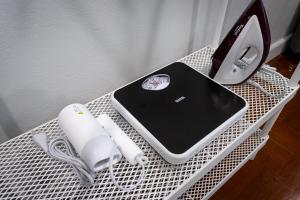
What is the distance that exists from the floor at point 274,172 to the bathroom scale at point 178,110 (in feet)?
1.92

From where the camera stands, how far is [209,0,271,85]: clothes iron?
21.3 inches

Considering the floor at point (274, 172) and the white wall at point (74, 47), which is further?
the floor at point (274, 172)

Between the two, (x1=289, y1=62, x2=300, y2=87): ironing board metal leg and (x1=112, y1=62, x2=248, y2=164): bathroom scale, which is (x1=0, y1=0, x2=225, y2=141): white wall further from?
(x1=289, y1=62, x2=300, y2=87): ironing board metal leg

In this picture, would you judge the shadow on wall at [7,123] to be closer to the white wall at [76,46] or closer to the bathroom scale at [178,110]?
the white wall at [76,46]

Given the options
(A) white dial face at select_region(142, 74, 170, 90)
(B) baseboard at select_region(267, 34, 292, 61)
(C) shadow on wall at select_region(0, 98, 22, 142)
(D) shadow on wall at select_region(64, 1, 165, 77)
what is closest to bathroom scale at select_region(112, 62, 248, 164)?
(A) white dial face at select_region(142, 74, 170, 90)

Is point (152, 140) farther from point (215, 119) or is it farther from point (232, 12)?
point (232, 12)

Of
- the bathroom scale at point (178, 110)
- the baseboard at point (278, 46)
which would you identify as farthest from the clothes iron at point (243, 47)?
the baseboard at point (278, 46)

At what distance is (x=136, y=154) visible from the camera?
19.1 inches

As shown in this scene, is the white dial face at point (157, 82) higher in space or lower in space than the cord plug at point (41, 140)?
higher

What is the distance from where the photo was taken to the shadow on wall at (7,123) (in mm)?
557

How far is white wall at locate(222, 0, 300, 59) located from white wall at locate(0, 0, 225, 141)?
0.78ft

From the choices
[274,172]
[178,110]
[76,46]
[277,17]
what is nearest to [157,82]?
[178,110]

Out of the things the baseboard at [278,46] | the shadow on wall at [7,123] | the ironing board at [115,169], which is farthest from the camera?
the baseboard at [278,46]

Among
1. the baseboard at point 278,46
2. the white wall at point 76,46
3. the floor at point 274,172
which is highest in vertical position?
the white wall at point 76,46
